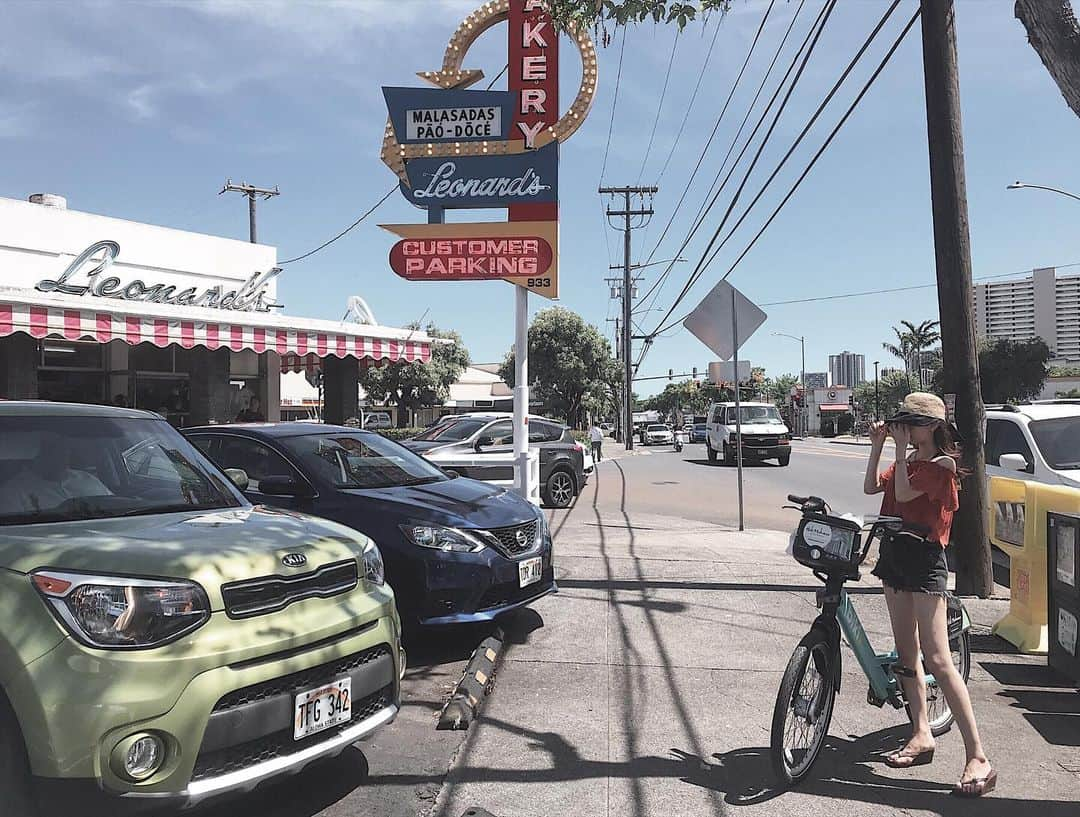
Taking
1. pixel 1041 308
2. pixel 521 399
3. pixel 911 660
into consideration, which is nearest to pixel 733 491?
pixel 521 399

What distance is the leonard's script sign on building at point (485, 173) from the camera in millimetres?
10516

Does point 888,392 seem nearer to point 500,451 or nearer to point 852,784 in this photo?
point 500,451

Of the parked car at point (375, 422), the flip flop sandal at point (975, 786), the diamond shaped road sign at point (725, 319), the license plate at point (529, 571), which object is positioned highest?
the diamond shaped road sign at point (725, 319)

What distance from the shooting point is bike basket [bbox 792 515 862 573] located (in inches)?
149

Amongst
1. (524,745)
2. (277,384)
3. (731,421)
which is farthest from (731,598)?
(731,421)

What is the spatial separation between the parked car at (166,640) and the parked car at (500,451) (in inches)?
339

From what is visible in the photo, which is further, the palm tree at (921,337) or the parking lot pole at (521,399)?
the palm tree at (921,337)

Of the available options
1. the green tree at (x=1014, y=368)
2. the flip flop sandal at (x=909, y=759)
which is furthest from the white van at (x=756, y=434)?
the green tree at (x=1014, y=368)

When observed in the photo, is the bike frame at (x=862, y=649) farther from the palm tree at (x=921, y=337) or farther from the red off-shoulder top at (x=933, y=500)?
the palm tree at (x=921, y=337)

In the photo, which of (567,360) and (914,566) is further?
(567,360)

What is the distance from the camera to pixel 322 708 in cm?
334

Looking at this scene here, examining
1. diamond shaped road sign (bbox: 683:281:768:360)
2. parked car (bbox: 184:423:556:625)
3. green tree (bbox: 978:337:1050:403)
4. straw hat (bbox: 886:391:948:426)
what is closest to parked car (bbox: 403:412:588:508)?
diamond shaped road sign (bbox: 683:281:768:360)

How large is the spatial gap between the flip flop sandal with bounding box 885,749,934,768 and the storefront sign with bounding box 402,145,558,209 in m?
7.91

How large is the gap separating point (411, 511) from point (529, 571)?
0.94 m
